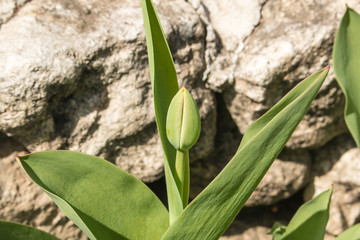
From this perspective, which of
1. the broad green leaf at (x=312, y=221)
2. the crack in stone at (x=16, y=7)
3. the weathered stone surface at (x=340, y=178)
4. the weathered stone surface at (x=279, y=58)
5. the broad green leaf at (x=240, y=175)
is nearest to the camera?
the broad green leaf at (x=240, y=175)

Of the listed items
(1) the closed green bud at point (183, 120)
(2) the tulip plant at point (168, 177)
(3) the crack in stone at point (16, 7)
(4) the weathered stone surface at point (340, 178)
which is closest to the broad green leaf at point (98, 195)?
(2) the tulip plant at point (168, 177)

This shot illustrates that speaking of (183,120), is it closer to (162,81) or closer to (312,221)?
(162,81)

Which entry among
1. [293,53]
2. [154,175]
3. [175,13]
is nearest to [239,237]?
[154,175]

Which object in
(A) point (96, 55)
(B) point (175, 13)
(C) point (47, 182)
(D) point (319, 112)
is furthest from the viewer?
(D) point (319, 112)

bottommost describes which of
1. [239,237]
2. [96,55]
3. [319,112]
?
[239,237]

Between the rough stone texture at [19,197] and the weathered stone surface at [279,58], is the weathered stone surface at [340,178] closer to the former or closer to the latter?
the weathered stone surface at [279,58]

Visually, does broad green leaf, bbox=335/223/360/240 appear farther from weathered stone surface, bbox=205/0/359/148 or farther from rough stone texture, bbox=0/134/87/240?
rough stone texture, bbox=0/134/87/240

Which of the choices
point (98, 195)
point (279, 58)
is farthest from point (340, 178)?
point (98, 195)

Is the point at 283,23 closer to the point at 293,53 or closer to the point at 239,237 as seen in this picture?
the point at 293,53
